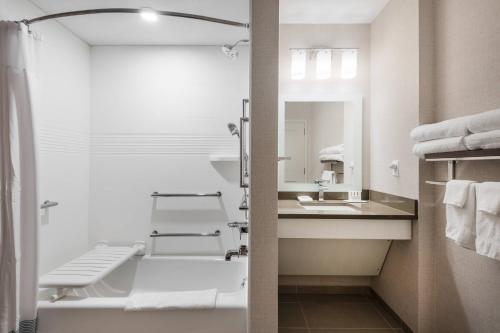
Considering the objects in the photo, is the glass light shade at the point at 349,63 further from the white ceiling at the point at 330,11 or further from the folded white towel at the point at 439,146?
the folded white towel at the point at 439,146

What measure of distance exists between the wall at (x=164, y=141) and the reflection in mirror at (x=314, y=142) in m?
0.55

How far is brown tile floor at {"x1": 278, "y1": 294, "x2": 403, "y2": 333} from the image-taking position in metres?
2.10

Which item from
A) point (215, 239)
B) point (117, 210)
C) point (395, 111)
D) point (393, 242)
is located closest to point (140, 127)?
point (117, 210)

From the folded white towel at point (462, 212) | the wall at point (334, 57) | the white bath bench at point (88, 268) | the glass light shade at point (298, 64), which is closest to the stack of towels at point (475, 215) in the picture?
the folded white towel at point (462, 212)

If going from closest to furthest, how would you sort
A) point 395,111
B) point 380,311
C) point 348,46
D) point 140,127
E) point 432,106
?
point 432,106 → point 395,111 → point 380,311 → point 348,46 → point 140,127

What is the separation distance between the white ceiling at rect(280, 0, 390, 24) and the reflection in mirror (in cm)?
69

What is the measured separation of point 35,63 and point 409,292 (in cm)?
275

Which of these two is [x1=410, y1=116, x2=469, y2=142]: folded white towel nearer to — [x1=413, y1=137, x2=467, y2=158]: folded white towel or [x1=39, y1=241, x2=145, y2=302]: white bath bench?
[x1=413, y1=137, x2=467, y2=158]: folded white towel

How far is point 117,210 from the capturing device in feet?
9.26

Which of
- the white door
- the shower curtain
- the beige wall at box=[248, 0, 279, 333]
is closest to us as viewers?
the beige wall at box=[248, 0, 279, 333]

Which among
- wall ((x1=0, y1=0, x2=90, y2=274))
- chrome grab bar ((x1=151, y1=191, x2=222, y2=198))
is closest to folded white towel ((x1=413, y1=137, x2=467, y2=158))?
chrome grab bar ((x1=151, y1=191, x2=222, y2=198))

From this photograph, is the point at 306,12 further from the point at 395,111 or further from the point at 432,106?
the point at 432,106

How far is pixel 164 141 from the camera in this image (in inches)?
111

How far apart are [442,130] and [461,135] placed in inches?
5.3
